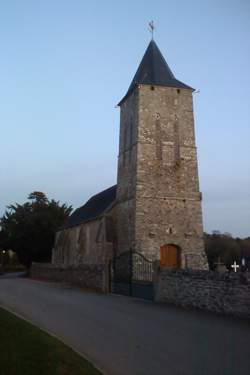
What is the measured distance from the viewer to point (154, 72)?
3066 centimetres

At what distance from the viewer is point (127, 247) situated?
91.8ft

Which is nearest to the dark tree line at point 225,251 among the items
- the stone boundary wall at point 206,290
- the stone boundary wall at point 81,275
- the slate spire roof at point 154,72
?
the stone boundary wall at point 81,275

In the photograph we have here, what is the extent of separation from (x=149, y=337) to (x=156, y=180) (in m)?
18.9

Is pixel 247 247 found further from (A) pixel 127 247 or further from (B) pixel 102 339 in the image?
(B) pixel 102 339

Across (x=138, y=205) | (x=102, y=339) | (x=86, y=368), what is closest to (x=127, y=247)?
(x=138, y=205)

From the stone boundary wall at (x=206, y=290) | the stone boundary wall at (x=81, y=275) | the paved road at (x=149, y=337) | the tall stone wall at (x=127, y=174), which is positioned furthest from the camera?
the tall stone wall at (x=127, y=174)

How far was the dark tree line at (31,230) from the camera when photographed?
47344 millimetres

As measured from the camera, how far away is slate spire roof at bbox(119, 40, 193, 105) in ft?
98.4

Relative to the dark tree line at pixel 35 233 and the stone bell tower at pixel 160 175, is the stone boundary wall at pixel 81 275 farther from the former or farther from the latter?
the dark tree line at pixel 35 233

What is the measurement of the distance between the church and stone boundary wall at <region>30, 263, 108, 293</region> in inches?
90.4

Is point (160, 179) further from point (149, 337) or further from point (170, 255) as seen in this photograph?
point (149, 337)

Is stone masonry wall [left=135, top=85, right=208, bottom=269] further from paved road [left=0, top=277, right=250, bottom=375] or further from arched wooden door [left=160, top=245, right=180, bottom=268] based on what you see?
paved road [left=0, top=277, right=250, bottom=375]

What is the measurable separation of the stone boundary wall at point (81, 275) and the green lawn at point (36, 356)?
13367mm

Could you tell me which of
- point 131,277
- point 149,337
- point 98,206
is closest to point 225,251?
point 98,206
